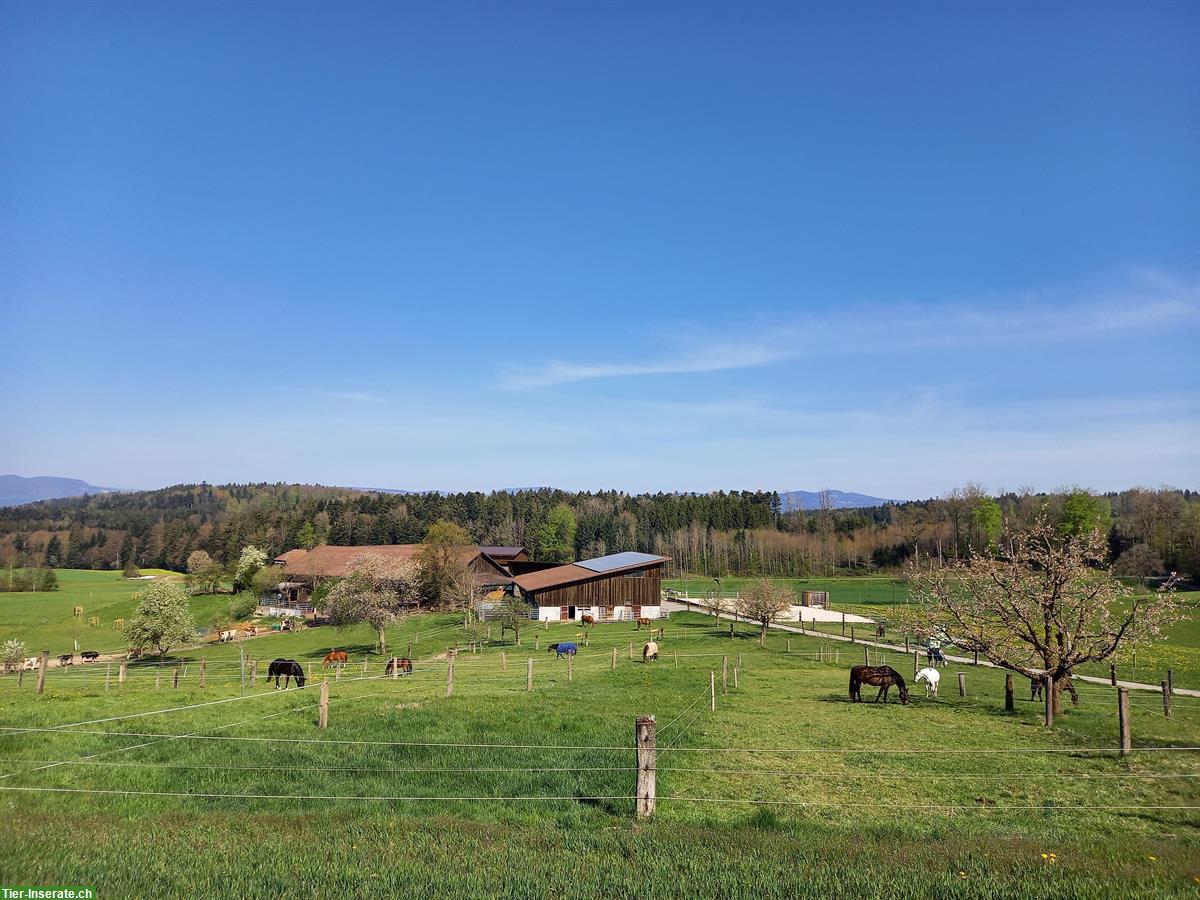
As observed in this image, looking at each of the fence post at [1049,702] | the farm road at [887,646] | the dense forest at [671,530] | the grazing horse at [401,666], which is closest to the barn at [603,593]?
the farm road at [887,646]

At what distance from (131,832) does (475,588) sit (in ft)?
233

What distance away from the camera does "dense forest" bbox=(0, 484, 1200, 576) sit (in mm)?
133125

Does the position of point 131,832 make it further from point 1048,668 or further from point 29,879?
point 1048,668

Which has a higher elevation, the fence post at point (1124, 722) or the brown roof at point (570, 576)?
the fence post at point (1124, 722)

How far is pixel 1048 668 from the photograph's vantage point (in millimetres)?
23156

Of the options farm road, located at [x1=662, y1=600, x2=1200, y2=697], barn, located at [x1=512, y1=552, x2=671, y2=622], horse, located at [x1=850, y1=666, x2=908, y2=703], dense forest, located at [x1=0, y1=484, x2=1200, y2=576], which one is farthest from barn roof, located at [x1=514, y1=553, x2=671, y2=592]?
dense forest, located at [x1=0, y1=484, x2=1200, y2=576]

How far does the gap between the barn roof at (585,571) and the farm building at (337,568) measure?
7.96 m

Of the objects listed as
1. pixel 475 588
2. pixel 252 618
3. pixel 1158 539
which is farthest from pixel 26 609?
pixel 1158 539

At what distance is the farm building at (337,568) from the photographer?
3522 inches

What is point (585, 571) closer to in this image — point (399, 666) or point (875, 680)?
point (399, 666)

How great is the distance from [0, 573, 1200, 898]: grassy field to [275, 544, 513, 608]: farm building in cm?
6472

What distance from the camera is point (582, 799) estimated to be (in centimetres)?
1187

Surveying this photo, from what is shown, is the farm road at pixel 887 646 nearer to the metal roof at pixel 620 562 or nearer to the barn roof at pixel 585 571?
the metal roof at pixel 620 562

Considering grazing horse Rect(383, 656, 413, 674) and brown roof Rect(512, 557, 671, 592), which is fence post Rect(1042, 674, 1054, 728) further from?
brown roof Rect(512, 557, 671, 592)
